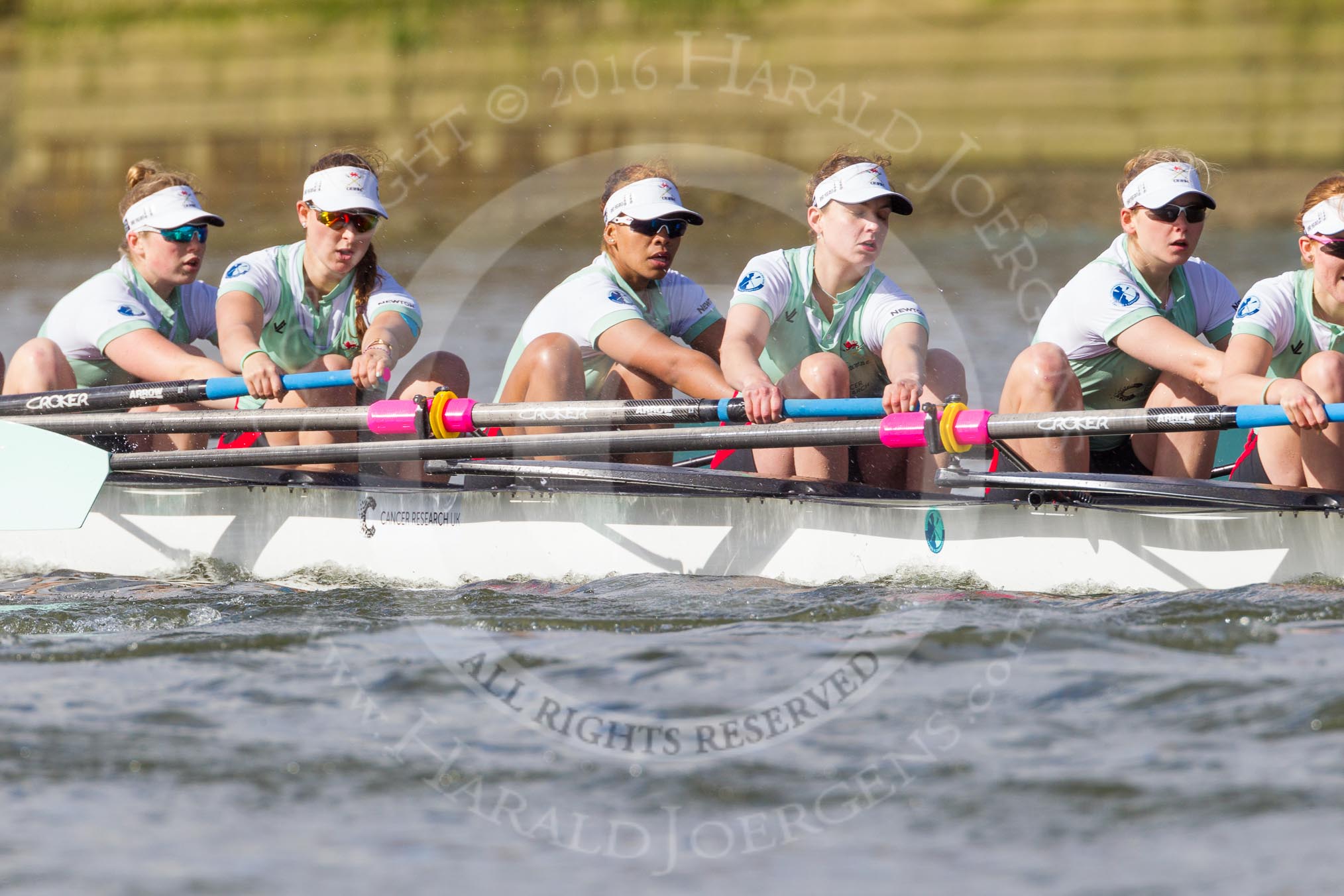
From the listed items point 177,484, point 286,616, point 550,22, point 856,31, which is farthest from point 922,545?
point 550,22

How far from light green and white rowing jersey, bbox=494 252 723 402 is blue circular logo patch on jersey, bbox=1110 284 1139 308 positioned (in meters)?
1.46

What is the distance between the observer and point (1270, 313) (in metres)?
5.08

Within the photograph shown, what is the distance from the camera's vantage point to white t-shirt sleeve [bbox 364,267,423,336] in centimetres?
635

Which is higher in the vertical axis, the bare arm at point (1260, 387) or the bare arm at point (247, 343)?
the bare arm at point (247, 343)

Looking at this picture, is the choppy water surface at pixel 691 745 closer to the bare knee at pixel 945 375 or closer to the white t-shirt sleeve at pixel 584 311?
the bare knee at pixel 945 375

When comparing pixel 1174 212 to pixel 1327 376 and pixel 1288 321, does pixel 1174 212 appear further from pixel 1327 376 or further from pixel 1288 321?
pixel 1327 376

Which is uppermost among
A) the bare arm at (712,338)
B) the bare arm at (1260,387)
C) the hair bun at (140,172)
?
the hair bun at (140,172)

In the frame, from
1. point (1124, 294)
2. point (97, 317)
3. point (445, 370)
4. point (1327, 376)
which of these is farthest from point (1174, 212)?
point (97, 317)

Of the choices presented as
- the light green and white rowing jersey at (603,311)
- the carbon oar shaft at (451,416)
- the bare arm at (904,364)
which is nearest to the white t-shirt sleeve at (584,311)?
the light green and white rowing jersey at (603,311)

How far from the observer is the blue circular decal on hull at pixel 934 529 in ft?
17.3

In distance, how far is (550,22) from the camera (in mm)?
21922

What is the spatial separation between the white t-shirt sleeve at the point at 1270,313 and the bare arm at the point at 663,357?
1758mm

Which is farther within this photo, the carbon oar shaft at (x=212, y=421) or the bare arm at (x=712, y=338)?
the bare arm at (x=712, y=338)

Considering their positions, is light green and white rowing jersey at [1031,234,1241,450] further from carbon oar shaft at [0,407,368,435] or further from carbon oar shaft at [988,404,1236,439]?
carbon oar shaft at [0,407,368,435]
